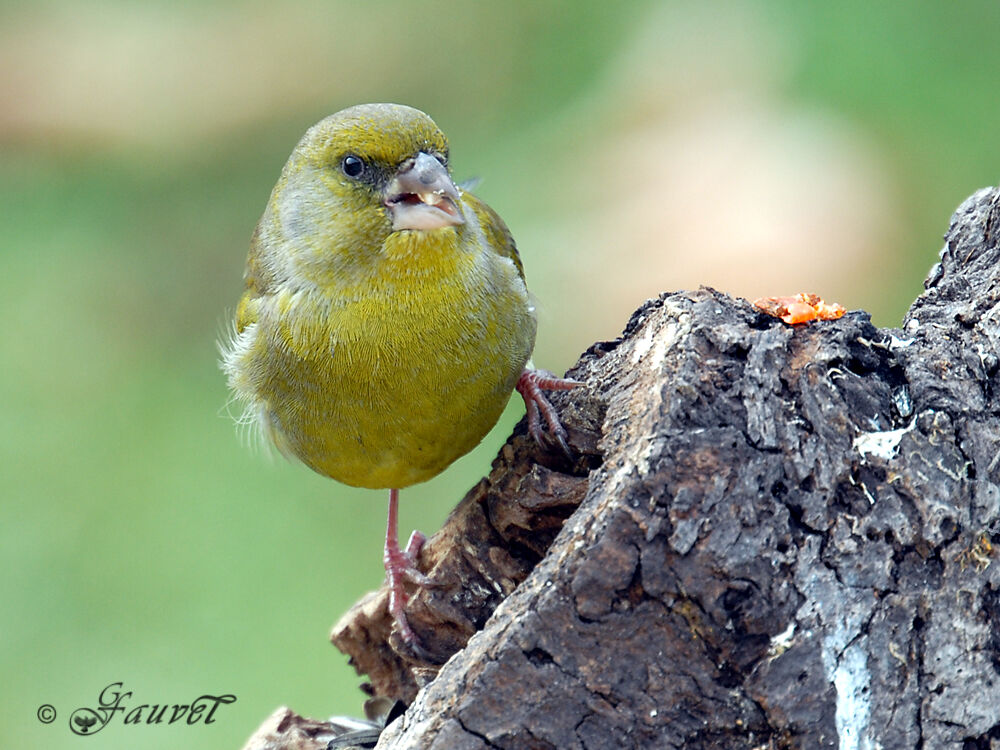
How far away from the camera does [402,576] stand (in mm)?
3395

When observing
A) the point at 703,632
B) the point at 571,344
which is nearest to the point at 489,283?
the point at 703,632

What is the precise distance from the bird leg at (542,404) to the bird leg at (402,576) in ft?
1.59

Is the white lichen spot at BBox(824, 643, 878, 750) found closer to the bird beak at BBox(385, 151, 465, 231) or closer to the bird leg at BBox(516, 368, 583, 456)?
the bird leg at BBox(516, 368, 583, 456)

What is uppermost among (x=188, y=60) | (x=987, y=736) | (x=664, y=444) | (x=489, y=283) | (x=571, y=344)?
(x=188, y=60)

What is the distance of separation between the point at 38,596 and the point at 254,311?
3.46 meters

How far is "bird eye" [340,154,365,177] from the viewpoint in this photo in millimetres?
3342

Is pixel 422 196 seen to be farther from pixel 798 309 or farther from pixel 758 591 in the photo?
pixel 758 591

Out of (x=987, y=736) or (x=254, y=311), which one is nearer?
(x=987, y=736)

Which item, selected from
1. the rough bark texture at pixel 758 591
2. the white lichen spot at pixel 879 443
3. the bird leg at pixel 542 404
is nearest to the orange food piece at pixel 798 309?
the rough bark texture at pixel 758 591

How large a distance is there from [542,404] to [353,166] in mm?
890

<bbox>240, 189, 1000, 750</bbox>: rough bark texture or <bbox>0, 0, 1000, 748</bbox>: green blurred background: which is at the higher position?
<bbox>0, 0, 1000, 748</bbox>: green blurred background

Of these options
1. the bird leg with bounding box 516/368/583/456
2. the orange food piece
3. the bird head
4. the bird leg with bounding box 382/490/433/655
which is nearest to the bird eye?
the bird head

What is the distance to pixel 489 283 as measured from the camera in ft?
11.0

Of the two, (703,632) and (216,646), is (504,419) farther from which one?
(703,632)
